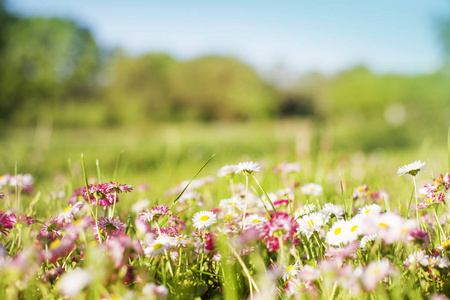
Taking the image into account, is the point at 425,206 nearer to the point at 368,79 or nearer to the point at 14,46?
the point at 14,46

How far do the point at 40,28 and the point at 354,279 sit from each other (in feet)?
43.2

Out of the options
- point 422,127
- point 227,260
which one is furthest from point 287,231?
point 422,127

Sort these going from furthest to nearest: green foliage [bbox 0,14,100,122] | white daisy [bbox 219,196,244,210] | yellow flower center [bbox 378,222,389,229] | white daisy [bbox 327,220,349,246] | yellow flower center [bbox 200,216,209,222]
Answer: green foliage [bbox 0,14,100,122] < white daisy [bbox 219,196,244,210] < yellow flower center [bbox 200,216,209,222] < white daisy [bbox 327,220,349,246] < yellow flower center [bbox 378,222,389,229]

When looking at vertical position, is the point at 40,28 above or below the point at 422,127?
above

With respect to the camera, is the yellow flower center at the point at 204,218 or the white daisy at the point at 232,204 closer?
the yellow flower center at the point at 204,218

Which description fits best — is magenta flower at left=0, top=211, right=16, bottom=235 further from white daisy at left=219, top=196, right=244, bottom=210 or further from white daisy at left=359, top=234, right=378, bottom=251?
white daisy at left=359, top=234, right=378, bottom=251

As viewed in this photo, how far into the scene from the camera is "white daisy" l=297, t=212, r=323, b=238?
894mm

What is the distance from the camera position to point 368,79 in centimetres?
3422

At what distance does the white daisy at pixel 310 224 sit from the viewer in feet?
2.93

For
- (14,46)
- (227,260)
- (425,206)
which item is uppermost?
(14,46)

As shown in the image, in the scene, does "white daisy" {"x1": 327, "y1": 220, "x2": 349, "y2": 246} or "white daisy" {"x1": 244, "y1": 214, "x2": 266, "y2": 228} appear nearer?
"white daisy" {"x1": 327, "y1": 220, "x2": 349, "y2": 246}

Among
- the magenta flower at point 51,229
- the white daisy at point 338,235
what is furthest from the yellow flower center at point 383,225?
the magenta flower at point 51,229

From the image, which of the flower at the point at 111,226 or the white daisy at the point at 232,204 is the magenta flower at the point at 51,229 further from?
the white daisy at the point at 232,204

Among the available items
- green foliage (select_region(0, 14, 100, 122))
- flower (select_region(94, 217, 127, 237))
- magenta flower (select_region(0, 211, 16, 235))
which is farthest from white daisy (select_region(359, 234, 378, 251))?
green foliage (select_region(0, 14, 100, 122))
